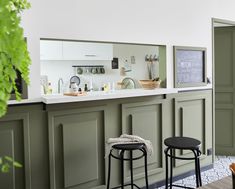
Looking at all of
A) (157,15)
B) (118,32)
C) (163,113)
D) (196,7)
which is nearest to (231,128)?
(163,113)

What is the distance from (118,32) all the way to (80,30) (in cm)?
43

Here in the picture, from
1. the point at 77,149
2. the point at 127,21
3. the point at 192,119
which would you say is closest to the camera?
the point at 77,149

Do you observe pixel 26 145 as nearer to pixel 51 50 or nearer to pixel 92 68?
pixel 51 50

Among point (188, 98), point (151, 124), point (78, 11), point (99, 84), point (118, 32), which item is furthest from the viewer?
point (99, 84)

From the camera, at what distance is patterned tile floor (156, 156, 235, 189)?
3.55 meters

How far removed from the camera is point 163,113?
11.2 feet

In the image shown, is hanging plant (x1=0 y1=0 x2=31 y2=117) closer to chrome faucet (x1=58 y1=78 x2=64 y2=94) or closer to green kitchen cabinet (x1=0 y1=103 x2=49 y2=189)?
green kitchen cabinet (x1=0 y1=103 x2=49 y2=189)

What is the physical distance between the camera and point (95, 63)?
17.3 ft

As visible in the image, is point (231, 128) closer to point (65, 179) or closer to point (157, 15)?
point (157, 15)

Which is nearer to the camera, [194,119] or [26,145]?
[26,145]

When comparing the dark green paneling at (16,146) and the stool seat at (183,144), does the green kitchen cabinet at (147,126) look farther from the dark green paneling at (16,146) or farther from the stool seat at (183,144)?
the dark green paneling at (16,146)

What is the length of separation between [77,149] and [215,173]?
6.53ft

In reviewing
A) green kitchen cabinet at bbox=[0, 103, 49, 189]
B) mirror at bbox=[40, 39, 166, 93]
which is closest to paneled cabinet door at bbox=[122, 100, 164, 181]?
green kitchen cabinet at bbox=[0, 103, 49, 189]

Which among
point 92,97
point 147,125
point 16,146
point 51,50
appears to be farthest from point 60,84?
point 16,146
